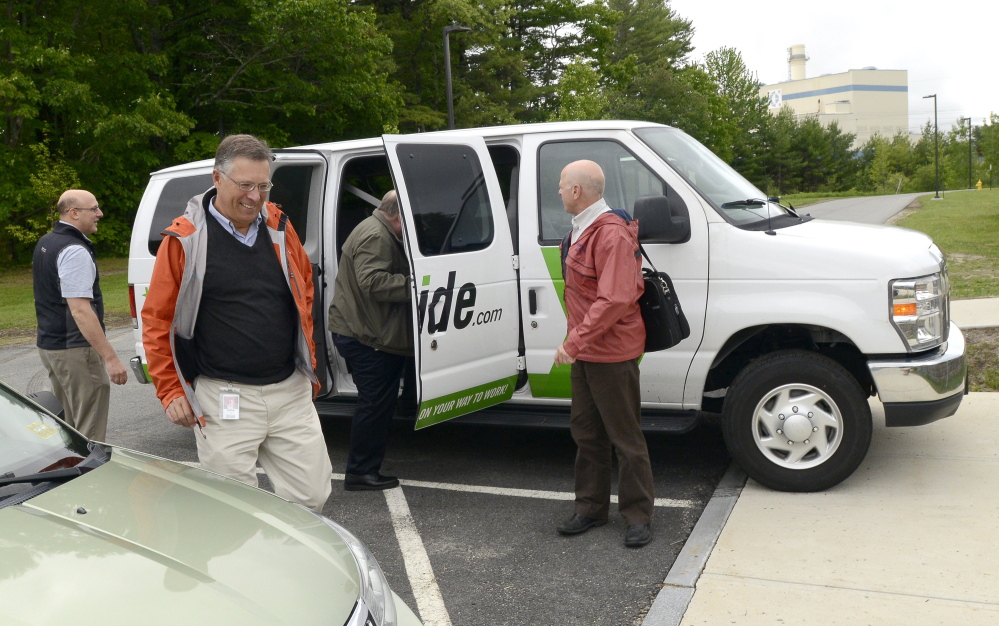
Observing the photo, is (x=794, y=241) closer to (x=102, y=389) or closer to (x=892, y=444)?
(x=892, y=444)

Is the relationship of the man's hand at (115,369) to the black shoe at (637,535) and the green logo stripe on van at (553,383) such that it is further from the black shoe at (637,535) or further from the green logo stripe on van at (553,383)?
the black shoe at (637,535)

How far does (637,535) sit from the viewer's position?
14.9 ft

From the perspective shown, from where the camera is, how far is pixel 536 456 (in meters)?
6.25

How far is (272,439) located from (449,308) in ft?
5.81

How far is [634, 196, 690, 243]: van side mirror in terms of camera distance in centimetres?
489

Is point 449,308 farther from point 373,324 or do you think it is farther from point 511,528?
point 511,528

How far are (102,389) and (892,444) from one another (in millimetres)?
4995

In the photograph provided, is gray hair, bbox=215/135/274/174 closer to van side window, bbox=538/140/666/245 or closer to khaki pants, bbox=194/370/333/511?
khaki pants, bbox=194/370/333/511

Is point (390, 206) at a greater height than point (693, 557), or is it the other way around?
point (390, 206)

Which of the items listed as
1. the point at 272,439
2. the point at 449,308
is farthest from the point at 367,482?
the point at 272,439

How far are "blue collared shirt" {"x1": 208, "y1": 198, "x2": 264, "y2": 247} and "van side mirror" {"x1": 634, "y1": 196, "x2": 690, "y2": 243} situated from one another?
2172mm

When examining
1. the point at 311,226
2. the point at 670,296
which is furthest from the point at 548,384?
the point at 311,226

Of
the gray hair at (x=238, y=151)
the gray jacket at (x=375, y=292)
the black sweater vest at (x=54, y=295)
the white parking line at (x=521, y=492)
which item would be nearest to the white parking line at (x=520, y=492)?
the white parking line at (x=521, y=492)

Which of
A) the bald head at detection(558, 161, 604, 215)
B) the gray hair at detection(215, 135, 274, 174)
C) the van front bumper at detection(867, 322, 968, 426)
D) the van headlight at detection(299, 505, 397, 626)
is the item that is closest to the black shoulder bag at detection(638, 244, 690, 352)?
the bald head at detection(558, 161, 604, 215)
